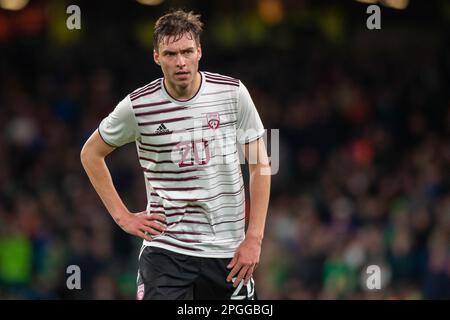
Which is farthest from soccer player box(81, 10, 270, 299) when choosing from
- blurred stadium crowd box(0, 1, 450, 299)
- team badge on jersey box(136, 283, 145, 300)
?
blurred stadium crowd box(0, 1, 450, 299)

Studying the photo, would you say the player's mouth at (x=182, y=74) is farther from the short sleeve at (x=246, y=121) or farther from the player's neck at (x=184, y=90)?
the short sleeve at (x=246, y=121)

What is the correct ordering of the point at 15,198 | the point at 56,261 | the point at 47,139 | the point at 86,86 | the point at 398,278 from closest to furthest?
1. the point at 398,278
2. the point at 56,261
3. the point at 15,198
4. the point at 47,139
5. the point at 86,86

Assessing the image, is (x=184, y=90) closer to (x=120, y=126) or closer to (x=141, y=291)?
(x=120, y=126)

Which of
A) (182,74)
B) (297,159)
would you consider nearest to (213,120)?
(182,74)

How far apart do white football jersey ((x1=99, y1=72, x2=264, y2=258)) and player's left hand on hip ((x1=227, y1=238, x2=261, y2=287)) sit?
80mm

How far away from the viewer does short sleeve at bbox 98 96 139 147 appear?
5.43 meters

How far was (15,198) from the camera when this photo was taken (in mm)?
11719

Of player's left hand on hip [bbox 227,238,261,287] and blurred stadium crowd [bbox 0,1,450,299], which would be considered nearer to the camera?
player's left hand on hip [bbox 227,238,261,287]

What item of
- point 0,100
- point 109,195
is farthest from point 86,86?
point 109,195

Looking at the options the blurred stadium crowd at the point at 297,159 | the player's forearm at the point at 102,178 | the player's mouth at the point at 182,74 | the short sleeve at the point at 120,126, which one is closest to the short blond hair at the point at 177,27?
the player's mouth at the point at 182,74

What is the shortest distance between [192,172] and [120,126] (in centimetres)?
46

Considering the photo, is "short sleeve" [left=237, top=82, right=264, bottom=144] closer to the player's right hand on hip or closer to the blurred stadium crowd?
the player's right hand on hip
